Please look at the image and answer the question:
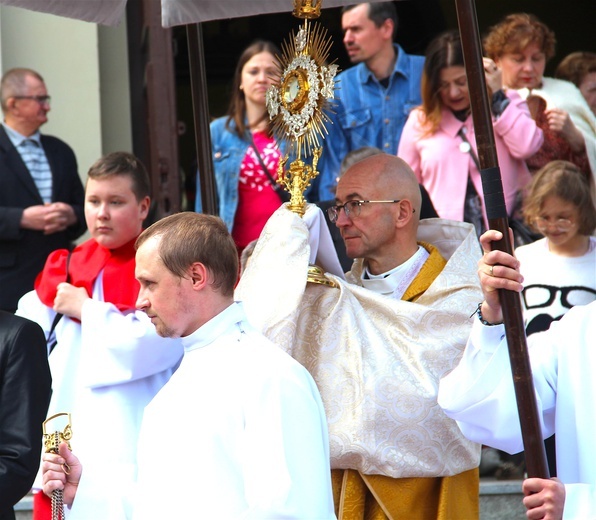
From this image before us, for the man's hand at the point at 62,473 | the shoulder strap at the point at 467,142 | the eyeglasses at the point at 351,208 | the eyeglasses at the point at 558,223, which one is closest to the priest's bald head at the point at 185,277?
the man's hand at the point at 62,473

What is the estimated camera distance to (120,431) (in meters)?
4.78

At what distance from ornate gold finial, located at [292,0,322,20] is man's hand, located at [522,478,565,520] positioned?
6.39ft

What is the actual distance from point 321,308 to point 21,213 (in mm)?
2245

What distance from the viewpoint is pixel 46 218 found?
6.33 m

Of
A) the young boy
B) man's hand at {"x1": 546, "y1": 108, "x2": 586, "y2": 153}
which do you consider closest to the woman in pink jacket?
man's hand at {"x1": 546, "y1": 108, "x2": 586, "y2": 153}

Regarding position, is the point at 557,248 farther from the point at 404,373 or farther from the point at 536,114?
the point at 404,373

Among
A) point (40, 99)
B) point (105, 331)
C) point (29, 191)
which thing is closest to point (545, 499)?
point (105, 331)

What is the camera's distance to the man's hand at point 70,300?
16.4 ft

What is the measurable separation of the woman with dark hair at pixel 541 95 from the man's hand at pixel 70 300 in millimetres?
2504

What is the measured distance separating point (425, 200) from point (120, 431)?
163 centimetres

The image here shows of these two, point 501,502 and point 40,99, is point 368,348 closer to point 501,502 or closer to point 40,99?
point 501,502

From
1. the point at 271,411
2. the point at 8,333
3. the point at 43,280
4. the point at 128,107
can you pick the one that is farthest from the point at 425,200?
the point at 128,107

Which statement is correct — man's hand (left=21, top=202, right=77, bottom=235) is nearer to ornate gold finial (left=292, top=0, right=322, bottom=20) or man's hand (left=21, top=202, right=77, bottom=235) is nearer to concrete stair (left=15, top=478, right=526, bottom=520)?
ornate gold finial (left=292, top=0, right=322, bottom=20)

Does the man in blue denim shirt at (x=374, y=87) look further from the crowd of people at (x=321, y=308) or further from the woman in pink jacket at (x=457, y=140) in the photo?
the woman in pink jacket at (x=457, y=140)
